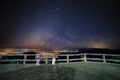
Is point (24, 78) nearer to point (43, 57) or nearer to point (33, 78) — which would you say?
point (33, 78)

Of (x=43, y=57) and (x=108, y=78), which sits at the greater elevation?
(x=43, y=57)

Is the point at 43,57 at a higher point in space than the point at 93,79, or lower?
higher

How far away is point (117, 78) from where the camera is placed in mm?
6215

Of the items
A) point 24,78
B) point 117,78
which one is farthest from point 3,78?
point 117,78

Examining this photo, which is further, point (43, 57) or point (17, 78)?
point (43, 57)

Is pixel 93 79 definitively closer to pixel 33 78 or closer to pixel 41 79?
pixel 41 79

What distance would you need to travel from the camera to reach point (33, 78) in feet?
19.9

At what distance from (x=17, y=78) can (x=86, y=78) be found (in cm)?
405

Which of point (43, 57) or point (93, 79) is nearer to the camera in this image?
point (93, 79)

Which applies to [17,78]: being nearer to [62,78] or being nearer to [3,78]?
[3,78]

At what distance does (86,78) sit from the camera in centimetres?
615

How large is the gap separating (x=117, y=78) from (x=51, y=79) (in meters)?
3.91

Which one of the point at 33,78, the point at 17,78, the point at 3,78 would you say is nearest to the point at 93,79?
the point at 33,78

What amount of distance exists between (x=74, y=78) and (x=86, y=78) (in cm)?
73
